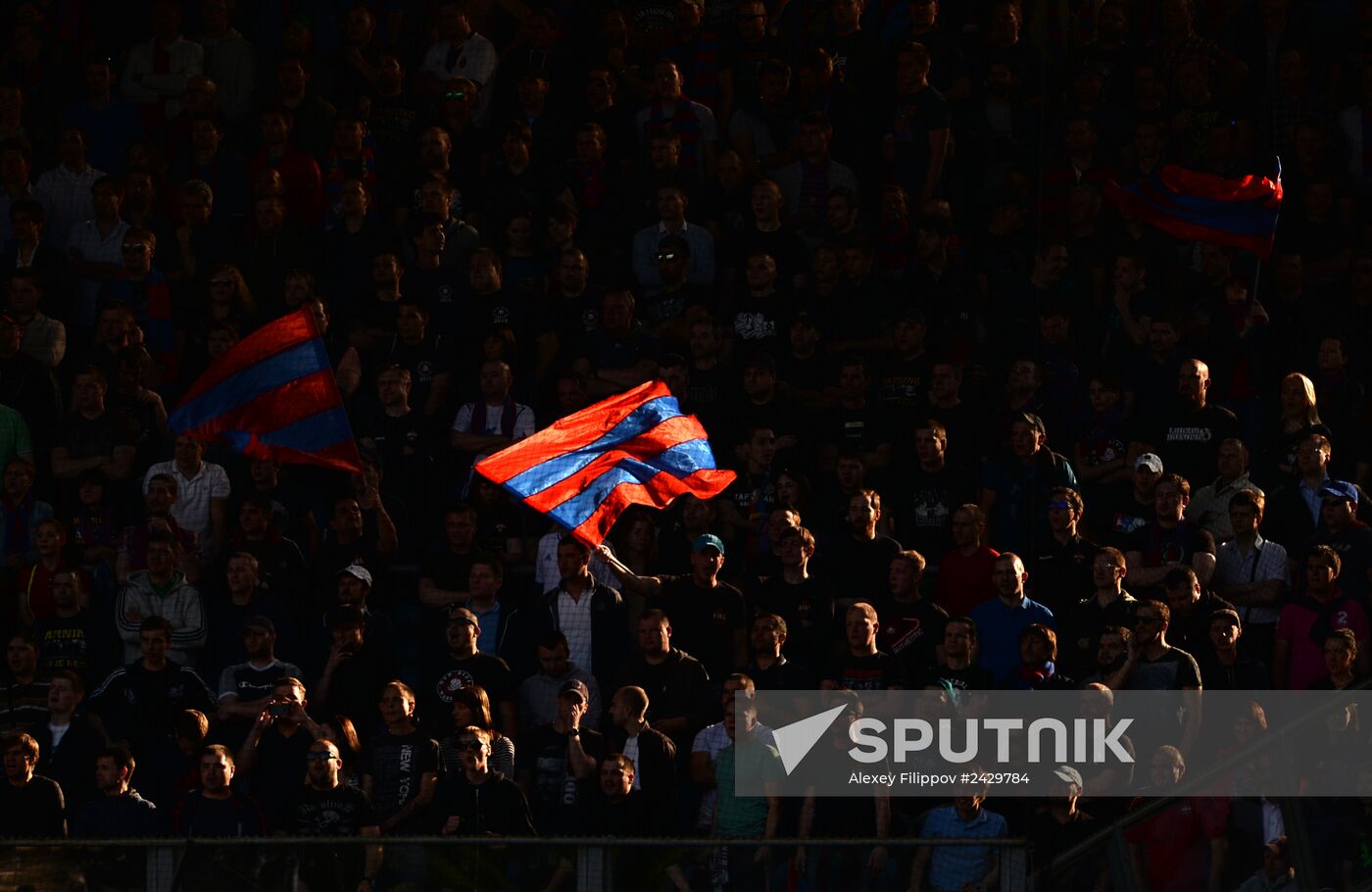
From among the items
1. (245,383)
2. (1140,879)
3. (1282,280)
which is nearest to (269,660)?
(245,383)

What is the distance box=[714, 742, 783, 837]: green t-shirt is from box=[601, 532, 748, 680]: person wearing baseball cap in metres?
0.95

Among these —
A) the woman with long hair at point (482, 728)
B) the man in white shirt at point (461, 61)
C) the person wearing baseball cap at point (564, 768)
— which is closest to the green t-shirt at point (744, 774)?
the person wearing baseball cap at point (564, 768)

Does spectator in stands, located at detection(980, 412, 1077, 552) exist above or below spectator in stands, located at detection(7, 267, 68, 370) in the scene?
below

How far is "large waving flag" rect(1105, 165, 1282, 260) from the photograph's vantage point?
16.6m

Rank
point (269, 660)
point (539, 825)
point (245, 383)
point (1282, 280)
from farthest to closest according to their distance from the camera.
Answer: point (1282, 280) < point (245, 383) < point (269, 660) < point (539, 825)

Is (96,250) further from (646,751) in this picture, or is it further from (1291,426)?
(1291,426)

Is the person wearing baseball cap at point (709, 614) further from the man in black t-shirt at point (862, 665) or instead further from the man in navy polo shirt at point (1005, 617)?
the man in navy polo shirt at point (1005, 617)

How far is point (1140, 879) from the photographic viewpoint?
10.6m

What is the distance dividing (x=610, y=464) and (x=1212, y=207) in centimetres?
466

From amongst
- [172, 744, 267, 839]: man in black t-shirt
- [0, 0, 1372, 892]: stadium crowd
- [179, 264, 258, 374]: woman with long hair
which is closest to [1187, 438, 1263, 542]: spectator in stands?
[0, 0, 1372, 892]: stadium crowd

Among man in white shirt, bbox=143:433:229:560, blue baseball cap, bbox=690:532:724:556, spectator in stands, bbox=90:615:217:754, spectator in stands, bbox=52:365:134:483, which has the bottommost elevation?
spectator in stands, bbox=90:615:217:754

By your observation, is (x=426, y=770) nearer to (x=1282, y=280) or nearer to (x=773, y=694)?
(x=773, y=694)

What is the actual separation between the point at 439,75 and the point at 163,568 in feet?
16.9

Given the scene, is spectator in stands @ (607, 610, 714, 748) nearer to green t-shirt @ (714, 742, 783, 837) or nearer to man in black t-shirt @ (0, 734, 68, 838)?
green t-shirt @ (714, 742, 783, 837)
